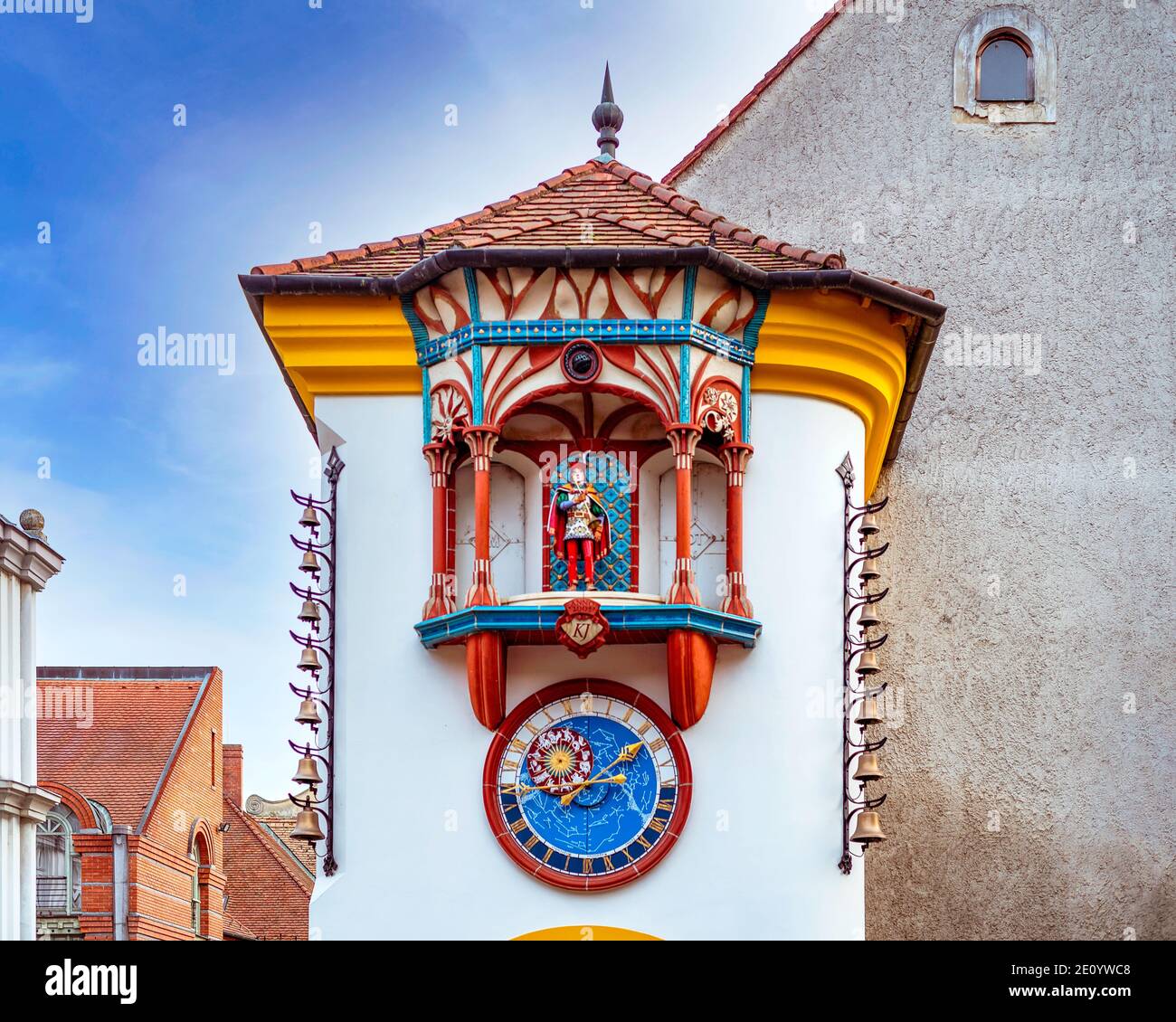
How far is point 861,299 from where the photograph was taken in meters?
16.8

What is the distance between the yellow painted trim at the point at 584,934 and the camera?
1570 cm

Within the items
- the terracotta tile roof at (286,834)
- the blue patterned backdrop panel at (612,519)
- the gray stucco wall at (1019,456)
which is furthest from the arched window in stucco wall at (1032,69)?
the terracotta tile roof at (286,834)

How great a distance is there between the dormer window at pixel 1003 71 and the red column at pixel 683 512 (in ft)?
24.0

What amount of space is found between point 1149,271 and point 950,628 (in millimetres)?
4112

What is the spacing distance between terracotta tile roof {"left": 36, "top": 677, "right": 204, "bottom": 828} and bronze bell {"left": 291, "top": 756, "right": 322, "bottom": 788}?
62.4 feet

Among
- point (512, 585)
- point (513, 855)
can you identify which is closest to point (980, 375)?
point (512, 585)

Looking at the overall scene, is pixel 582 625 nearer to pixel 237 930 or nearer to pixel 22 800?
pixel 22 800

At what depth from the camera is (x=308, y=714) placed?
16.1 meters

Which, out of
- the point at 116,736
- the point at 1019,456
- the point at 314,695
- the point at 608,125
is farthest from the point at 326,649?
the point at 116,736

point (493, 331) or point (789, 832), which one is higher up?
point (493, 331)

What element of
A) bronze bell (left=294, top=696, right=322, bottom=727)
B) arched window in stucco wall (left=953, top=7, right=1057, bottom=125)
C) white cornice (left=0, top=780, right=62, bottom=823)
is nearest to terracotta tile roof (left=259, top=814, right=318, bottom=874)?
white cornice (left=0, top=780, right=62, bottom=823)

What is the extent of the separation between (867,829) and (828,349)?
144 inches

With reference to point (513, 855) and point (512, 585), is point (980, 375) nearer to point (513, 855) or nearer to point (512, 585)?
point (512, 585)

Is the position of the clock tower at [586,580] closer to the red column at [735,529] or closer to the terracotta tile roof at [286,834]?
the red column at [735,529]
